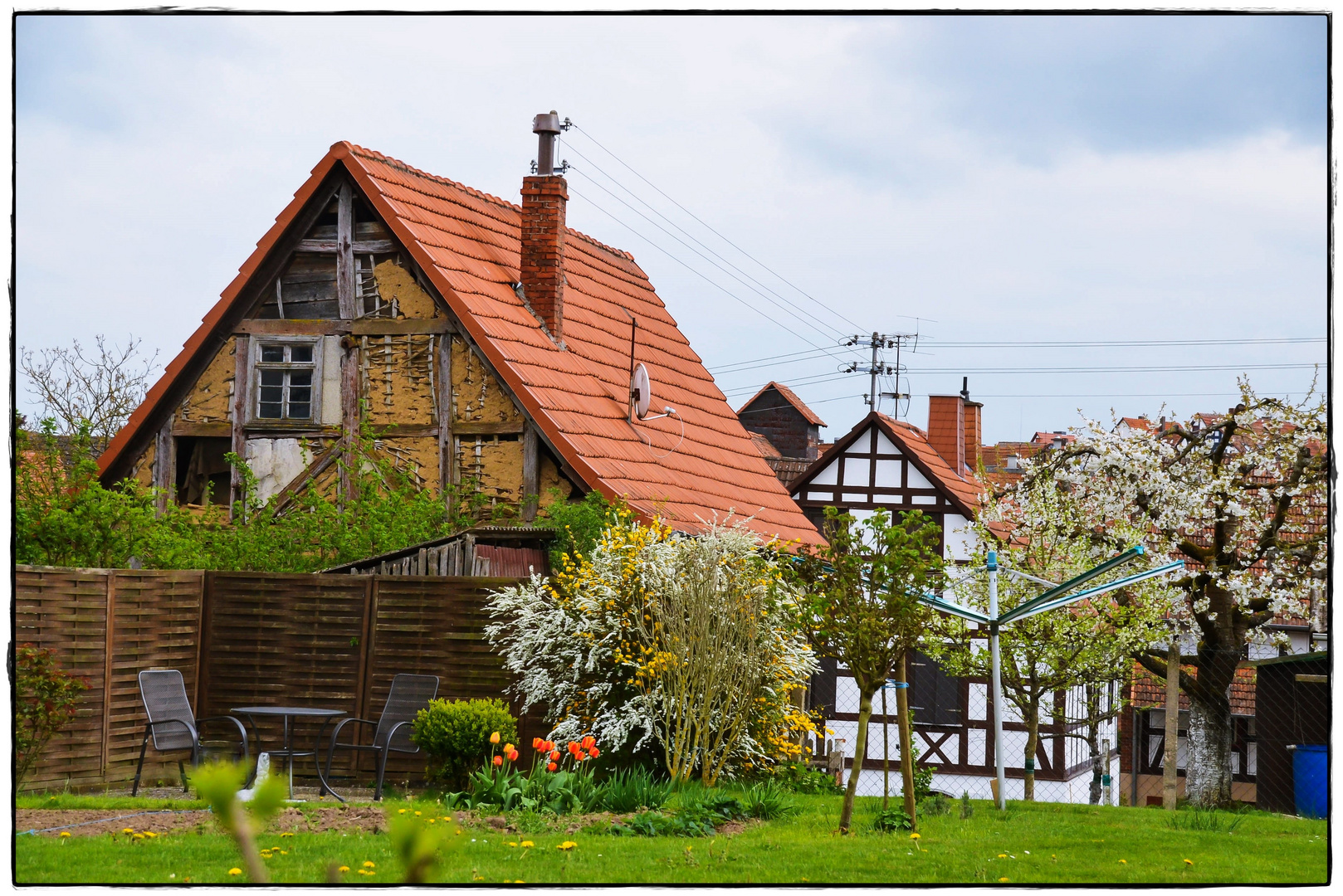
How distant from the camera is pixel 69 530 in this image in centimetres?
1053

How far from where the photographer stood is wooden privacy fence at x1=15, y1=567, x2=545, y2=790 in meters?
10.0

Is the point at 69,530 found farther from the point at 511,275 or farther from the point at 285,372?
the point at 511,275

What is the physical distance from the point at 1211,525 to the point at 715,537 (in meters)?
6.60

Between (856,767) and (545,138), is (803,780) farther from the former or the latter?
(545,138)

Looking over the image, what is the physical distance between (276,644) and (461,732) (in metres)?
2.12

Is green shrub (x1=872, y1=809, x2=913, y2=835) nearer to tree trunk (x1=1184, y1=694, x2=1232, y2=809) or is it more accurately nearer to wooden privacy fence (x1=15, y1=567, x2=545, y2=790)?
wooden privacy fence (x1=15, y1=567, x2=545, y2=790)

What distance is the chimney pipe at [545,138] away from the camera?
592 inches

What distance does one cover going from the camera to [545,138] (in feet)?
49.5

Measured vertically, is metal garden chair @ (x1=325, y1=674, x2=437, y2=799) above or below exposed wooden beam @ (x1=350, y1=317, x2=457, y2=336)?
below

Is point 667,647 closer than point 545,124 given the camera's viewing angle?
Yes

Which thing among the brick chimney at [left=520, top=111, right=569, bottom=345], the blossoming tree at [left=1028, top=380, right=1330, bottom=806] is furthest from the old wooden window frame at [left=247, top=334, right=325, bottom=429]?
the blossoming tree at [left=1028, top=380, right=1330, bottom=806]

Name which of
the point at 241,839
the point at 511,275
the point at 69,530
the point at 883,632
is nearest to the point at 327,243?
the point at 511,275

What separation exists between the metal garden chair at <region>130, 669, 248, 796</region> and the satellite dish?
20.8 ft

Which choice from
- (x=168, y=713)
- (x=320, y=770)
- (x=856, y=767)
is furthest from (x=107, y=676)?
(x=856, y=767)
